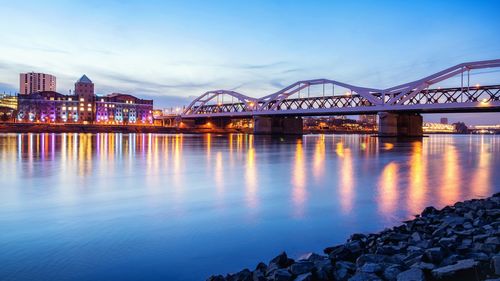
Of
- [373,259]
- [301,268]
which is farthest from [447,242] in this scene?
[301,268]

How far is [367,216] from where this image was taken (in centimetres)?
907

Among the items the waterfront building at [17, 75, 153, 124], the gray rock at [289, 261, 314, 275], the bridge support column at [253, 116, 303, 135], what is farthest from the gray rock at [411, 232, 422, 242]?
the waterfront building at [17, 75, 153, 124]

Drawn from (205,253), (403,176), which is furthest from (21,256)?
(403,176)

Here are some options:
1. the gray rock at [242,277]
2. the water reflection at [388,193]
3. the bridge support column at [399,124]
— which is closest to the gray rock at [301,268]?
the gray rock at [242,277]

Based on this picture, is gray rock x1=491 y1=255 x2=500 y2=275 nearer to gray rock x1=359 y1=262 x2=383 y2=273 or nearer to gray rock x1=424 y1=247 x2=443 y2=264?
gray rock x1=424 y1=247 x2=443 y2=264

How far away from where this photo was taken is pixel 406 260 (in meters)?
4.78

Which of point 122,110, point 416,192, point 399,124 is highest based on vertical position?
point 122,110

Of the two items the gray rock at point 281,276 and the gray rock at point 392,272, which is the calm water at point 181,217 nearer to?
Answer: the gray rock at point 281,276

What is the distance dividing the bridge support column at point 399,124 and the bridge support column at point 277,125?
98.1ft

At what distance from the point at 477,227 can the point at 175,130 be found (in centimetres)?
12372

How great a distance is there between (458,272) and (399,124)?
269ft

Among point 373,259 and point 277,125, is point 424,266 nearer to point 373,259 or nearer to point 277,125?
point 373,259

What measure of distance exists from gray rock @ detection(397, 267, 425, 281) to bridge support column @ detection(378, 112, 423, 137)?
7683 centimetres

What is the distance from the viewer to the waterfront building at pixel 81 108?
15050 cm
